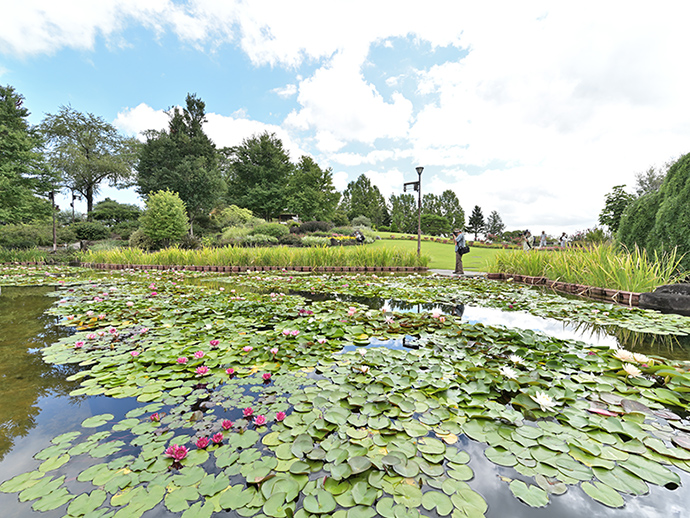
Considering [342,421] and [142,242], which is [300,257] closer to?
[342,421]

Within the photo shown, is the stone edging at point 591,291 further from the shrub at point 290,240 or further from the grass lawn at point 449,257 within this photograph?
the shrub at point 290,240

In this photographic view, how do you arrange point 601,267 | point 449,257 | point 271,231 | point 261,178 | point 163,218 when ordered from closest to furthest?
point 601,267, point 449,257, point 163,218, point 271,231, point 261,178

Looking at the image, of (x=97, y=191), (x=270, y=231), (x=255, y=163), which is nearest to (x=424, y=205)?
(x=255, y=163)

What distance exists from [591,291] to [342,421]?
20.0 ft

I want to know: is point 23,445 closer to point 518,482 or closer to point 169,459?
point 169,459

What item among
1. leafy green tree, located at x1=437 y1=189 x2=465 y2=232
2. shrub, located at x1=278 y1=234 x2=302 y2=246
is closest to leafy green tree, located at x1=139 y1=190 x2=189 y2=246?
shrub, located at x1=278 y1=234 x2=302 y2=246

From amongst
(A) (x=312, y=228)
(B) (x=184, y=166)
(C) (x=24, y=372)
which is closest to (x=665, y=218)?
(C) (x=24, y=372)

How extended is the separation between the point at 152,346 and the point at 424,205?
5228 cm

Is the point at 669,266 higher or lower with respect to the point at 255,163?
lower

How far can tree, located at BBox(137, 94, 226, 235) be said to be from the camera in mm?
24703

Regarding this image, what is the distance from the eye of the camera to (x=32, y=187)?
15.5 m

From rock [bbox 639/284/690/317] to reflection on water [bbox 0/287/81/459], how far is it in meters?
7.01

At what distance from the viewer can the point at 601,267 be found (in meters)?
5.20

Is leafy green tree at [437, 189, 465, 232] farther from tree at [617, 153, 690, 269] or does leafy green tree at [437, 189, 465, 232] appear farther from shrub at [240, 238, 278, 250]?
tree at [617, 153, 690, 269]
